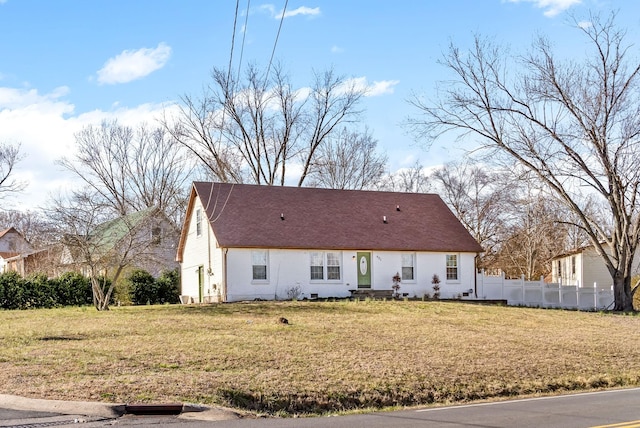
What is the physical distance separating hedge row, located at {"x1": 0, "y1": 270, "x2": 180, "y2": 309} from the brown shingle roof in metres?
2.54

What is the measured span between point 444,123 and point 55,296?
19725 millimetres

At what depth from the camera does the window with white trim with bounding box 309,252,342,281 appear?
111 ft

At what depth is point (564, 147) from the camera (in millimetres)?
33250

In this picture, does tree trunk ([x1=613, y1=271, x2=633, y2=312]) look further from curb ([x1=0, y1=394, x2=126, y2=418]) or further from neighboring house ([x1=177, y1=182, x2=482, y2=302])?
curb ([x1=0, y1=394, x2=126, y2=418])

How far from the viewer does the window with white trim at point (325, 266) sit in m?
33.8

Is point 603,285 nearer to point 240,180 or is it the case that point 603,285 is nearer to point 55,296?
point 240,180

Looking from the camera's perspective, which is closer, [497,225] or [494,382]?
[494,382]

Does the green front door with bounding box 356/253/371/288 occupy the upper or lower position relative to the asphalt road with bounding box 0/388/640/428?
upper

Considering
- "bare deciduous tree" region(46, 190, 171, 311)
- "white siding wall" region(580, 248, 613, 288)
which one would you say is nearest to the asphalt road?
"bare deciduous tree" region(46, 190, 171, 311)

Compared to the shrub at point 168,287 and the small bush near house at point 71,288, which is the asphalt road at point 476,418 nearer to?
the small bush near house at point 71,288

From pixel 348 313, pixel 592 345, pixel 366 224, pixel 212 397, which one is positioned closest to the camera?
pixel 212 397

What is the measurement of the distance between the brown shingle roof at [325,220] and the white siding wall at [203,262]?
98 centimetres

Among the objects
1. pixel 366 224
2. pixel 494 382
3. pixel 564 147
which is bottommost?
pixel 494 382

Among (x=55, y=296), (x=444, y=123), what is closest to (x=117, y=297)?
(x=55, y=296)
